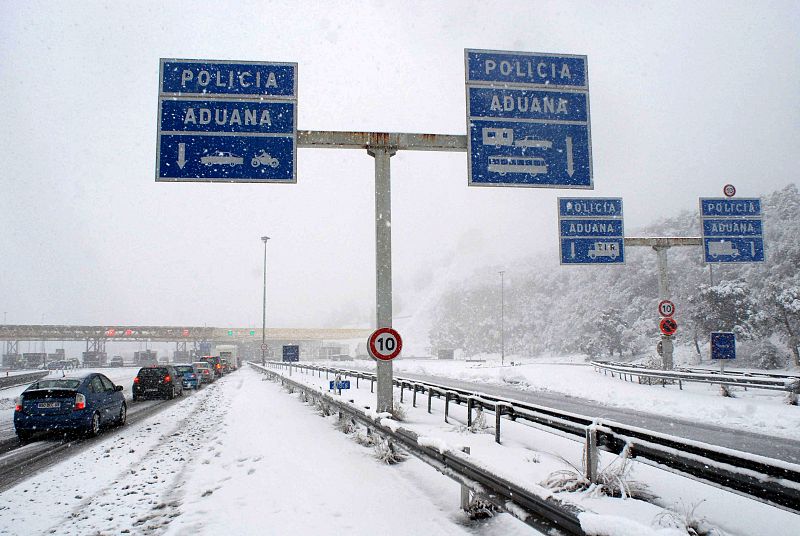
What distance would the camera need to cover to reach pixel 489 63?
11.6 m

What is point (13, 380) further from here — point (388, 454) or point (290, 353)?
point (388, 454)

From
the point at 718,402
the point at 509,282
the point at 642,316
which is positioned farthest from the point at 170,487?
the point at 509,282

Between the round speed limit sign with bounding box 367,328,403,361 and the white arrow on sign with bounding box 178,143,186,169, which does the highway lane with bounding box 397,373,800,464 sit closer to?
the round speed limit sign with bounding box 367,328,403,361

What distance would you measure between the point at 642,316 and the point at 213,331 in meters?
80.3

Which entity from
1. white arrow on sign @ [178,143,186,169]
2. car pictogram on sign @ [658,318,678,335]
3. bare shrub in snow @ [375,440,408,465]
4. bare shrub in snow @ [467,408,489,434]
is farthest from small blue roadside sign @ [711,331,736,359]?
white arrow on sign @ [178,143,186,169]

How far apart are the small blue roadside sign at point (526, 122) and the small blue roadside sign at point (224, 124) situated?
407 centimetres

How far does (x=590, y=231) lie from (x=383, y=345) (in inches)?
517

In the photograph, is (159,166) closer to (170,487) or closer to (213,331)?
(170,487)

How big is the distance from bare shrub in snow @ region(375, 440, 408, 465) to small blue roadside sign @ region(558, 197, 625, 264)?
14194 millimetres

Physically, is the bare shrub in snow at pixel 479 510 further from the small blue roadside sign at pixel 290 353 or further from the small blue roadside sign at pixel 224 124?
the small blue roadside sign at pixel 290 353

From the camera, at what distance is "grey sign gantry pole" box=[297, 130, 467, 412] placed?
11508 millimetres

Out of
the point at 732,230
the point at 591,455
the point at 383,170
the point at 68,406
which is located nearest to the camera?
the point at 591,455

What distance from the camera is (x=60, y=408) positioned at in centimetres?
1197

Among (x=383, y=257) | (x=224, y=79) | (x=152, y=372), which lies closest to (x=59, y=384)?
(x=224, y=79)
